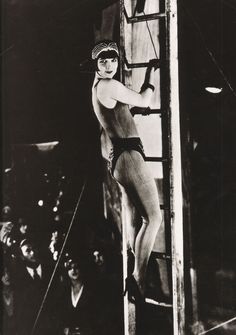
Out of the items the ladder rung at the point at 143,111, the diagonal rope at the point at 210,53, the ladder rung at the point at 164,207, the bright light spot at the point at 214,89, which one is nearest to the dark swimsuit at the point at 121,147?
the ladder rung at the point at 143,111

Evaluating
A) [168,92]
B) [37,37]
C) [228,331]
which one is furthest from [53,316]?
[37,37]

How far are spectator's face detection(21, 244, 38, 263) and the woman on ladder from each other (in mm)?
674

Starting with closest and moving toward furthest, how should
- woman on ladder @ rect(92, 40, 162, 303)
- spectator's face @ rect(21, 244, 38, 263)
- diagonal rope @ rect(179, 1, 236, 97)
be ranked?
diagonal rope @ rect(179, 1, 236, 97), woman on ladder @ rect(92, 40, 162, 303), spectator's face @ rect(21, 244, 38, 263)

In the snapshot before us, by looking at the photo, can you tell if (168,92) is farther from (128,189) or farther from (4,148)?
(4,148)

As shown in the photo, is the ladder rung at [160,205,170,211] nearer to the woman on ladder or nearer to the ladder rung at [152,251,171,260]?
the woman on ladder

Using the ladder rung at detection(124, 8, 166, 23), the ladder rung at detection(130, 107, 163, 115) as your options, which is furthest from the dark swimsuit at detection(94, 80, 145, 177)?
the ladder rung at detection(124, 8, 166, 23)

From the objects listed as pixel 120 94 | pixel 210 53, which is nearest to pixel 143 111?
pixel 120 94

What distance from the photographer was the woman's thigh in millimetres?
2867

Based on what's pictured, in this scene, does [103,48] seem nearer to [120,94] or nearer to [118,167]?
[120,94]

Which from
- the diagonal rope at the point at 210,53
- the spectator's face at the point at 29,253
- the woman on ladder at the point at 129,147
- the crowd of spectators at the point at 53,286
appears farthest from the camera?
the spectator's face at the point at 29,253

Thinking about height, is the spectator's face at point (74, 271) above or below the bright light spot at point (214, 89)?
below

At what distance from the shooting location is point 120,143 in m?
2.92

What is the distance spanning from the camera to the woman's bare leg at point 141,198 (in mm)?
2869

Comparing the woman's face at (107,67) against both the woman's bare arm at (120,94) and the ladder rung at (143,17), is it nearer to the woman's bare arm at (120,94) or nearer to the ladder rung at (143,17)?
the woman's bare arm at (120,94)
